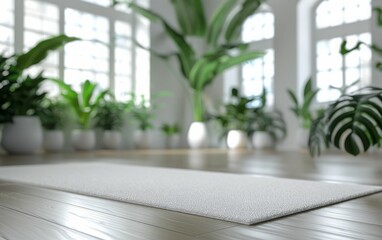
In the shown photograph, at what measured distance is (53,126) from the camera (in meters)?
3.89

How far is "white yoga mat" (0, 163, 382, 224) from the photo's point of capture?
30.1 inches

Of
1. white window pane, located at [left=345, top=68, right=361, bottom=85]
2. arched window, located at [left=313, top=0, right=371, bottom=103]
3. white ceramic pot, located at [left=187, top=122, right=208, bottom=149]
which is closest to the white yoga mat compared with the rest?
white ceramic pot, located at [left=187, top=122, right=208, bottom=149]

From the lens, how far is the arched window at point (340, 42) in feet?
14.2

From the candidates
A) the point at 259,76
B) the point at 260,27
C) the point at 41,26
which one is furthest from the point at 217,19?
the point at 41,26

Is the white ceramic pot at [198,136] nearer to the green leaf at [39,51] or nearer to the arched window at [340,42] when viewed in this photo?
the arched window at [340,42]

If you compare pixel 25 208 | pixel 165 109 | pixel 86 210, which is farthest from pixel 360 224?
pixel 165 109

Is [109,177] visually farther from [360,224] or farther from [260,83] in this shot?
[260,83]

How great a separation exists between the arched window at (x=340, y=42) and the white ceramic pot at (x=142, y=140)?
2055mm

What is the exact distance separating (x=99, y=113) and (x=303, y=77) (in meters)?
2.36

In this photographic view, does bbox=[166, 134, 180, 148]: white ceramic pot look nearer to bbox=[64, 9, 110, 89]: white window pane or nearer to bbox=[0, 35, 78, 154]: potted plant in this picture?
bbox=[64, 9, 110, 89]: white window pane

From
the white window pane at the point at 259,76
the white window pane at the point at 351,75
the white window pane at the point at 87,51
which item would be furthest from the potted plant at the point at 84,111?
the white window pane at the point at 351,75

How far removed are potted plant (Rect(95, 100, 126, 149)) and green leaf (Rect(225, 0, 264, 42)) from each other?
1430 mm

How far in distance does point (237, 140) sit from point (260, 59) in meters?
1.34

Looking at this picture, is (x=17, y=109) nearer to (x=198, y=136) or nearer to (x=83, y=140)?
(x=83, y=140)
